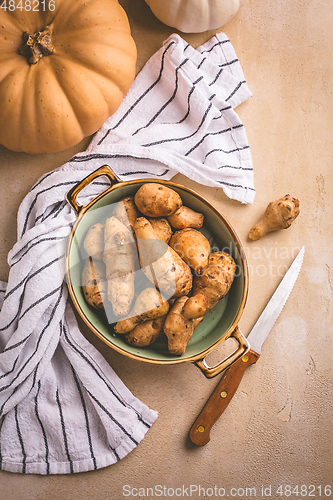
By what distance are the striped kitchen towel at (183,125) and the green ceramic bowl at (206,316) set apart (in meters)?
0.11

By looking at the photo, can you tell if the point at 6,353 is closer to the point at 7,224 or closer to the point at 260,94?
the point at 7,224

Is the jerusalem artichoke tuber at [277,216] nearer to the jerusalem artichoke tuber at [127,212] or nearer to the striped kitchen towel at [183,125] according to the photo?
the striped kitchen towel at [183,125]

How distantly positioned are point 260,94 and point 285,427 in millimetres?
1082

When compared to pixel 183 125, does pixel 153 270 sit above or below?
below

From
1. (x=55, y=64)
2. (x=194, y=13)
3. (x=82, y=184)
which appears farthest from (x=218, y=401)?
(x=194, y=13)

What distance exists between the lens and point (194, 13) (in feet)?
3.52

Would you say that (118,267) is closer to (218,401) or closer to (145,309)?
(145,309)

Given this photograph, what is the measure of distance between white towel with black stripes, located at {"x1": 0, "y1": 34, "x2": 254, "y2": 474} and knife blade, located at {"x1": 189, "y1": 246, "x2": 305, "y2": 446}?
156 millimetres

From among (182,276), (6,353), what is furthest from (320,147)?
(6,353)

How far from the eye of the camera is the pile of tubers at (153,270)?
93cm

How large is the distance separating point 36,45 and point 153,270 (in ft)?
2.01

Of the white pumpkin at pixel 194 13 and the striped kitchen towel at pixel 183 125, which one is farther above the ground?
the white pumpkin at pixel 194 13

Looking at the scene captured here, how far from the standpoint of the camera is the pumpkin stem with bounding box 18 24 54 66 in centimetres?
88

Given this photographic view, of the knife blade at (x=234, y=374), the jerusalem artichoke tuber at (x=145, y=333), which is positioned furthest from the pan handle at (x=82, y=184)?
the knife blade at (x=234, y=374)
